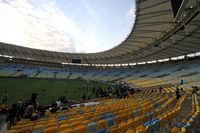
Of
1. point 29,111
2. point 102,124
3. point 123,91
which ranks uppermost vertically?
point 123,91

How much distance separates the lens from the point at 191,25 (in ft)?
59.5

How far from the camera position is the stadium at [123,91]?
6594 millimetres

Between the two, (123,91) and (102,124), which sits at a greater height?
(123,91)

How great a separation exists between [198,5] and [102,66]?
5584 cm

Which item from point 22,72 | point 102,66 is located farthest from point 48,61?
point 102,66

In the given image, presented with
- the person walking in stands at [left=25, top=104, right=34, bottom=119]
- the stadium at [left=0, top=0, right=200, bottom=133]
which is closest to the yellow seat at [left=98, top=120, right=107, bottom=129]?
the stadium at [left=0, top=0, right=200, bottom=133]

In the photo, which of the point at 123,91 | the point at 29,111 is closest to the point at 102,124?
the point at 29,111

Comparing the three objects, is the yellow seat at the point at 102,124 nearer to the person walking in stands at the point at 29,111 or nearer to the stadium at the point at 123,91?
the stadium at the point at 123,91

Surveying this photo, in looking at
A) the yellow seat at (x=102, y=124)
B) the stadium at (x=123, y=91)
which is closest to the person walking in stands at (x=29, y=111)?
the stadium at (x=123, y=91)

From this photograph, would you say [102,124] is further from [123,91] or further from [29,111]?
[123,91]

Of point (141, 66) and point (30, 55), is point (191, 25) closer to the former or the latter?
point (141, 66)

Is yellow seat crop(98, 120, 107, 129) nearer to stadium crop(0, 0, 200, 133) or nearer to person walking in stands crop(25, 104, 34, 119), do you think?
stadium crop(0, 0, 200, 133)

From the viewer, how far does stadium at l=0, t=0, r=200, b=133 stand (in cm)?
659

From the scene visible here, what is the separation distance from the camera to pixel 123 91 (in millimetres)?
25000
